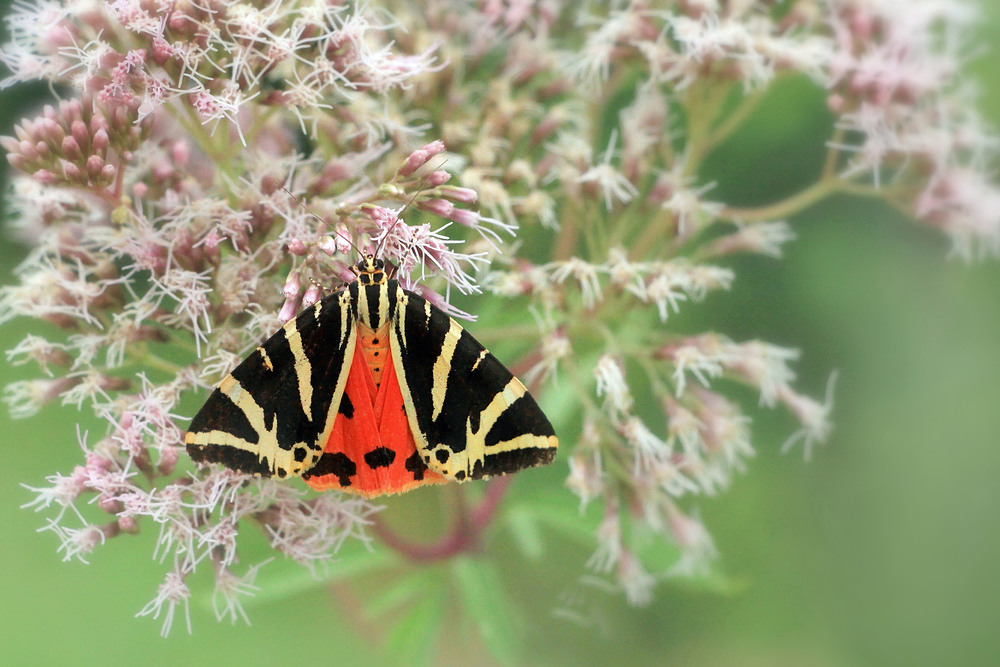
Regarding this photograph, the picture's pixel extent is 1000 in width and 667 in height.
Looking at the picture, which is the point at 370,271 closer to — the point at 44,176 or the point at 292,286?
the point at 292,286

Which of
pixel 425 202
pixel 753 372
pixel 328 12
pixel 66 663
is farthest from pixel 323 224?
pixel 66 663

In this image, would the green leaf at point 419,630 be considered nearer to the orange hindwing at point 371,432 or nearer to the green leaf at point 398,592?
the green leaf at point 398,592

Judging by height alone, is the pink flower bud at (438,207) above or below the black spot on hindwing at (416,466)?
above

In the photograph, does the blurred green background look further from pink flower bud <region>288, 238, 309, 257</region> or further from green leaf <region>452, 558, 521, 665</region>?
pink flower bud <region>288, 238, 309, 257</region>

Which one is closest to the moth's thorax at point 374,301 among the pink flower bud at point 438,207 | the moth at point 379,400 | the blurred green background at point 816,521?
the moth at point 379,400

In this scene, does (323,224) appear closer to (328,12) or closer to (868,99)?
(328,12)

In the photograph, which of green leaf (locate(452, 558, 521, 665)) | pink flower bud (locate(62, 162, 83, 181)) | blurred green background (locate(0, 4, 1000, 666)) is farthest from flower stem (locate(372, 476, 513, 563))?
pink flower bud (locate(62, 162, 83, 181))

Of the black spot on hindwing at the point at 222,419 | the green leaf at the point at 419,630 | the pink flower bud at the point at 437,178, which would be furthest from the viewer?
the green leaf at the point at 419,630

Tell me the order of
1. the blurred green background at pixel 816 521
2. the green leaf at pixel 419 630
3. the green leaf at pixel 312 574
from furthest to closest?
the blurred green background at pixel 816 521 < the green leaf at pixel 419 630 < the green leaf at pixel 312 574

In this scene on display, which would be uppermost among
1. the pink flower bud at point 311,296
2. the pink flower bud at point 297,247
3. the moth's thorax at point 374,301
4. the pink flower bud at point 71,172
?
the pink flower bud at point 71,172
